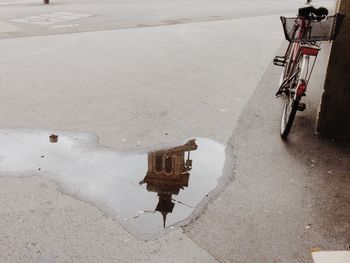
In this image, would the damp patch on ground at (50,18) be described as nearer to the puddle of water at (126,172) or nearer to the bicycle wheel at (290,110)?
the puddle of water at (126,172)

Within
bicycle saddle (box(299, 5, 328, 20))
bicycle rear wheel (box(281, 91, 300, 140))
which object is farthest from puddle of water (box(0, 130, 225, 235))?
bicycle saddle (box(299, 5, 328, 20))

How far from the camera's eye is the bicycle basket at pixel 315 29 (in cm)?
490

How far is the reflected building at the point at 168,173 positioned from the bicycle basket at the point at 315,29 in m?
1.90

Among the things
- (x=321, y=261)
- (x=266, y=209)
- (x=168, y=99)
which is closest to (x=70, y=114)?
(x=168, y=99)

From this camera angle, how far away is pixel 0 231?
360cm

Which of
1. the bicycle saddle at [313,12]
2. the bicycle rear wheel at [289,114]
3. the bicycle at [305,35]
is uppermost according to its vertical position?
the bicycle saddle at [313,12]

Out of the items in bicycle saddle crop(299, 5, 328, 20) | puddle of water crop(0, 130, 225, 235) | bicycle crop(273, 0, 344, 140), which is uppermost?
bicycle saddle crop(299, 5, 328, 20)

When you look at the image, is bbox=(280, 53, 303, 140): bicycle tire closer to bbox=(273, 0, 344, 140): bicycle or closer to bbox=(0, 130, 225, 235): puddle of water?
bbox=(273, 0, 344, 140): bicycle

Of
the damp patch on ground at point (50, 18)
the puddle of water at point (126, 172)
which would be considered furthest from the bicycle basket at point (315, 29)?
the damp patch on ground at point (50, 18)

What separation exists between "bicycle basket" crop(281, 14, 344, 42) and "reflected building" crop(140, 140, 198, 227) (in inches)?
75.0

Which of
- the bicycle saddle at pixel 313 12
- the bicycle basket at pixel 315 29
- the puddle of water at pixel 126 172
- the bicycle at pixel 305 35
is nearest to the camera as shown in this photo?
the puddle of water at pixel 126 172

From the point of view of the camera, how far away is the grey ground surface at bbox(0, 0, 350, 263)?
3.48 meters

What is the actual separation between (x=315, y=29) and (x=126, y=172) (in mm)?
2987

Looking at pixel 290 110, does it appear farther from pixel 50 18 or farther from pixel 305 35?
pixel 50 18
